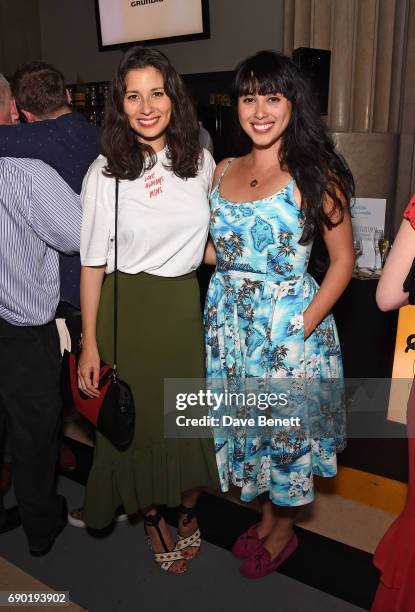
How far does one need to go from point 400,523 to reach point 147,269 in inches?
39.1

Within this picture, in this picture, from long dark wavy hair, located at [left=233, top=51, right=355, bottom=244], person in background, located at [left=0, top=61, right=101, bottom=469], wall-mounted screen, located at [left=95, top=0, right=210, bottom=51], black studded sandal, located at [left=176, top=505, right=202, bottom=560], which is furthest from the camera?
wall-mounted screen, located at [left=95, top=0, right=210, bottom=51]

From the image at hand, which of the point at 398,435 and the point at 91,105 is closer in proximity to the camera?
the point at 398,435

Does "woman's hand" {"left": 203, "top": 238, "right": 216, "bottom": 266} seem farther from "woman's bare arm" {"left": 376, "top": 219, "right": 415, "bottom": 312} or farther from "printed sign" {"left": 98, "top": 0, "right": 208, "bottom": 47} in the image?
"printed sign" {"left": 98, "top": 0, "right": 208, "bottom": 47}

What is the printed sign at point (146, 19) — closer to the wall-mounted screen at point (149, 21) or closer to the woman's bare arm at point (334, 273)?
the wall-mounted screen at point (149, 21)

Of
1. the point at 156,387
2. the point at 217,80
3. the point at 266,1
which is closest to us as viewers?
the point at 156,387

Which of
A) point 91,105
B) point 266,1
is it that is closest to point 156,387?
point 266,1

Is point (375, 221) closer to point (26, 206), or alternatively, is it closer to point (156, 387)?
point (156, 387)

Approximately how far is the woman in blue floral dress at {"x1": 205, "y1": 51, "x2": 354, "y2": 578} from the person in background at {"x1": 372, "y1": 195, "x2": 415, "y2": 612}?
1.43ft

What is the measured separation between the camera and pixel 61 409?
6.94ft

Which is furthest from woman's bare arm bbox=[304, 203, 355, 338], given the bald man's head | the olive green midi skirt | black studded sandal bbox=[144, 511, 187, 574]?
the bald man's head

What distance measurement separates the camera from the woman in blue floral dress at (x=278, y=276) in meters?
1.67

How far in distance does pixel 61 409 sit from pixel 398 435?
153 cm

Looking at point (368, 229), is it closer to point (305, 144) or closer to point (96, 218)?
point (305, 144)

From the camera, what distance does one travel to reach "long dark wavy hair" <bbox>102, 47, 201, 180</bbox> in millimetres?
1646
